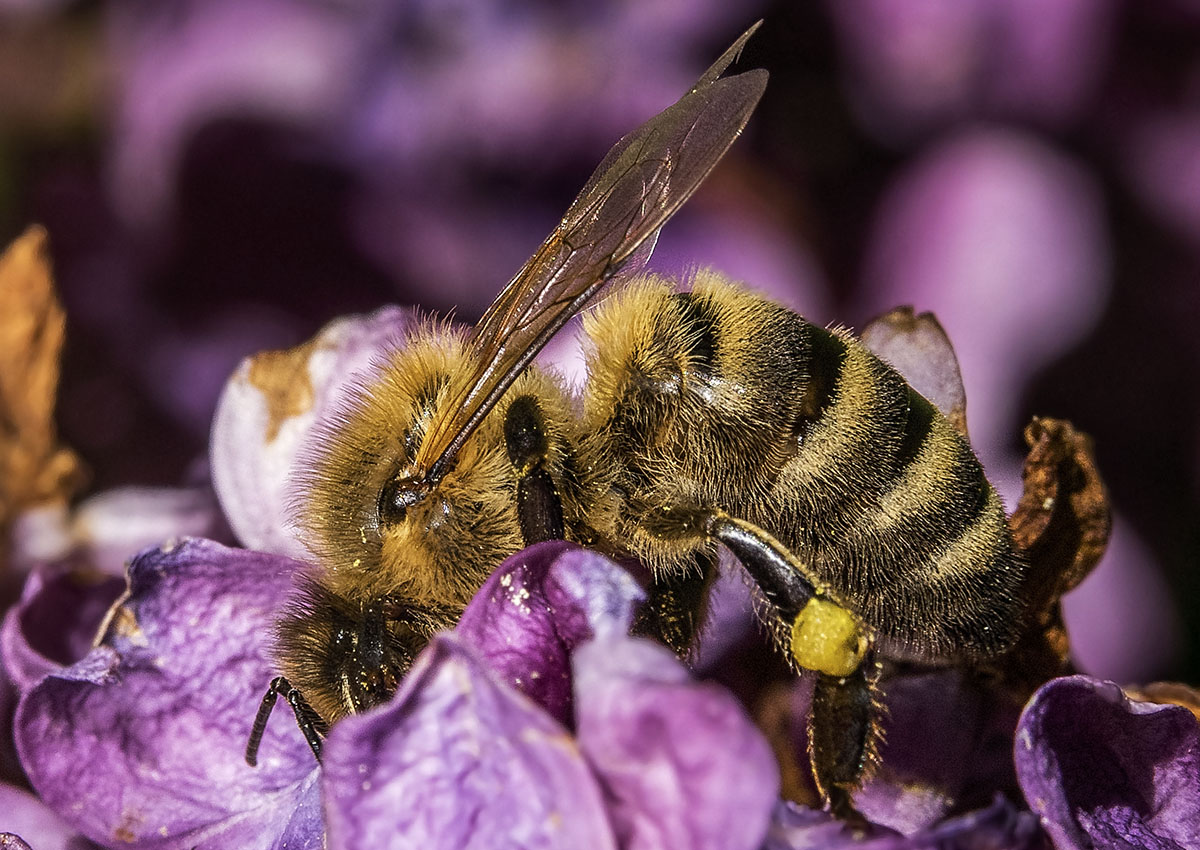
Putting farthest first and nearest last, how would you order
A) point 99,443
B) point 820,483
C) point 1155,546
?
point 99,443
point 1155,546
point 820,483

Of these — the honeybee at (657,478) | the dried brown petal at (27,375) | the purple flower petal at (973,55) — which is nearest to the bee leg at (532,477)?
the honeybee at (657,478)

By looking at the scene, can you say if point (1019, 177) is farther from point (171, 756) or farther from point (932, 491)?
point (171, 756)

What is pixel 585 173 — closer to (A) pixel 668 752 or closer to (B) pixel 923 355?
(B) pixel 923 355

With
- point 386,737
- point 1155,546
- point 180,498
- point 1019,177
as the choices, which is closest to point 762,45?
point 1019,177

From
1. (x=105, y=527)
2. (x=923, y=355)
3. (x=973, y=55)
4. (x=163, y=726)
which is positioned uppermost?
(x=973, y=55)

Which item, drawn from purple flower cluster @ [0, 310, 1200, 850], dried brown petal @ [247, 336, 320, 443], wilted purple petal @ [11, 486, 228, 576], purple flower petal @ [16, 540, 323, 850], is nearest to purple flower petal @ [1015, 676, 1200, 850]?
purple flower cluster @ [0, 310, 1200, 850]

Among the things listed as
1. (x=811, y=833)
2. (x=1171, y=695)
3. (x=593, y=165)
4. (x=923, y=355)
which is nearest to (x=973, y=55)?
(x=593, y=165)
